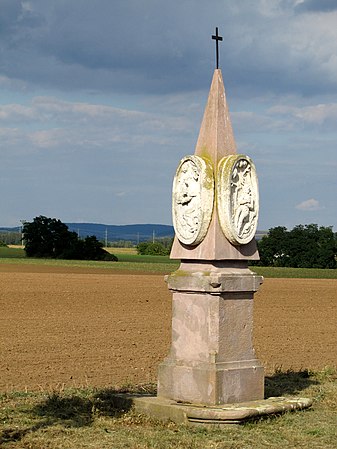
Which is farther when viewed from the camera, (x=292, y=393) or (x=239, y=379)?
(x=292, y=393)

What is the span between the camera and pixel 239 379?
1005cm

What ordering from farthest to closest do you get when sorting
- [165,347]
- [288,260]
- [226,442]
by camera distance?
[288,260] < [165,347] < [226,442]

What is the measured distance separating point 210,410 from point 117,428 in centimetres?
102

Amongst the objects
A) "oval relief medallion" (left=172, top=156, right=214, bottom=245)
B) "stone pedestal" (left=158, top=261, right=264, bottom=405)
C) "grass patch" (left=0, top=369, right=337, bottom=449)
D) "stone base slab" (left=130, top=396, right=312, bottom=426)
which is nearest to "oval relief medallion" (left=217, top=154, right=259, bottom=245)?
"oval relief medallion" (left=172, top=156, right=214, bottom=245)

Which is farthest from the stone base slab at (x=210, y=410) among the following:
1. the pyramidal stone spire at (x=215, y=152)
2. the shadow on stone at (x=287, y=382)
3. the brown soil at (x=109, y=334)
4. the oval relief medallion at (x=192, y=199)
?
the brown soil at (x=109, y=334)

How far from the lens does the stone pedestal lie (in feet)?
32.3

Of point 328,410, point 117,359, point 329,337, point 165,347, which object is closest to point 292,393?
point 328,410

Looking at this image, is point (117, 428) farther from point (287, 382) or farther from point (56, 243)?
point (56, 243)

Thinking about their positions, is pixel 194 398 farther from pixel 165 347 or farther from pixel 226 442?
pixel 165 347

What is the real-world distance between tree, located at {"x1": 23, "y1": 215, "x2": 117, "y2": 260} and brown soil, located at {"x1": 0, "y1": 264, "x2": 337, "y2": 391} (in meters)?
43.3

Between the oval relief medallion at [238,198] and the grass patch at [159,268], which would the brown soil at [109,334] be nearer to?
the oval relief medallion at [238,198]

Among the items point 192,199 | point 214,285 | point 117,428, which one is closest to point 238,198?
point 192,199

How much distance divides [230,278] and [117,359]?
6.13m

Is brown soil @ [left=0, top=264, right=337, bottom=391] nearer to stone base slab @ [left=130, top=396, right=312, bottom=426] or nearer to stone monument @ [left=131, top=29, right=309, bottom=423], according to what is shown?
stone base slab @ [left=130, top=396, right=312, bottom=426]
